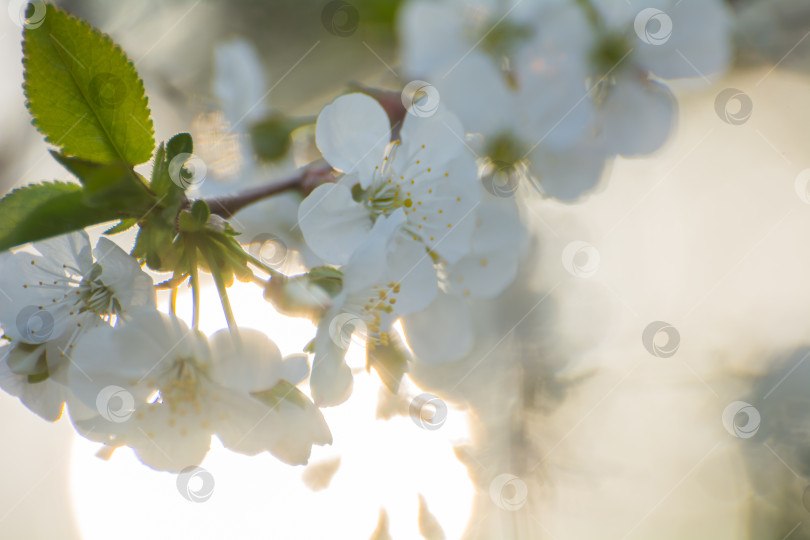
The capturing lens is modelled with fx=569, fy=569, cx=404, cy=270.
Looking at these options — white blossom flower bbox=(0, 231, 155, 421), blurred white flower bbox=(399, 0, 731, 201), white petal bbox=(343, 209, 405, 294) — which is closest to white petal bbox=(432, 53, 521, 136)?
blurred white flower bbox=(399, 0, 731, 201)

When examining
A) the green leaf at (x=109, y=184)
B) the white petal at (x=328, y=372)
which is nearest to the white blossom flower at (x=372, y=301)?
the white petal at (x=328, y=372)

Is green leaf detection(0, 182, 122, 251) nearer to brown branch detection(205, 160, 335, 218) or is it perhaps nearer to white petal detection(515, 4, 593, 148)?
brown branch detection(205, 160, 335, 218)

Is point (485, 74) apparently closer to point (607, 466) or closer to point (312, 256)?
point (312, 256)

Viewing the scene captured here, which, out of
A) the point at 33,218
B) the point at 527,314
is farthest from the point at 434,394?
the point at 33,218

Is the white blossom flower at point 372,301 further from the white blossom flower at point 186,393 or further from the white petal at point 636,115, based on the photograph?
the white petal at point 636,115

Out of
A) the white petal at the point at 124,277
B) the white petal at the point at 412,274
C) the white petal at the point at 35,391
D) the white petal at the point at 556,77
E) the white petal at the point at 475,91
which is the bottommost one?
the white petal at the point at 35,391

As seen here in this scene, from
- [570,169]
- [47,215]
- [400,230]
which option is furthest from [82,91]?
[570,169]
